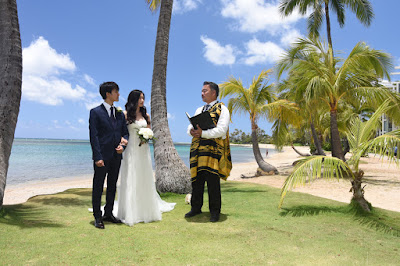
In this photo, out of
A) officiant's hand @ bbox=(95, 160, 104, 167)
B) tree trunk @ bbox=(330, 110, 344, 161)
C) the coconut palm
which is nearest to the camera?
officiant's hand @ bbox=(95, 160, 104, 167)

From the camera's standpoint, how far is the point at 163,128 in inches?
288

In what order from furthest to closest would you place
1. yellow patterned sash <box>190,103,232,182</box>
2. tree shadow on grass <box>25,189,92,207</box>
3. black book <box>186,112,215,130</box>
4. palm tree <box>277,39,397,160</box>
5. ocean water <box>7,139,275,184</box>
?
ocean water <box>7,139,275,184</box>, palm tree <box>277,39,397,160</box>, tree shadow on grass <box>25,189,92,207</box>, yellow patterned sash <box>190,103,232,182</box>, black book <box>186,112,215,130</box>

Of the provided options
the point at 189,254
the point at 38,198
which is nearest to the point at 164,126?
the point at 38,198

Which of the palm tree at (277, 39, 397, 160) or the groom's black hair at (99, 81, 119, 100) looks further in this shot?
the palm tree at (277, 39, 397, 160)

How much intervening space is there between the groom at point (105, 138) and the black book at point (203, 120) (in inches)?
41.4

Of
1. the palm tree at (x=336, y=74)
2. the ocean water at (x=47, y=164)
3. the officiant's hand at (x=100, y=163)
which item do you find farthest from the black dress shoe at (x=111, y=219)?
the ocean water at (x=47, y=164)

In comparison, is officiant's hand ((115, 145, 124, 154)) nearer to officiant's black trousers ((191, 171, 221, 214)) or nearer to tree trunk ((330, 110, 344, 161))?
officiant's black trousers ((191, 171, 221, 214))

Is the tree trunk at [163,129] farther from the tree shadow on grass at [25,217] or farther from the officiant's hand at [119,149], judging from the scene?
the tree shadow on grass at [25,217]

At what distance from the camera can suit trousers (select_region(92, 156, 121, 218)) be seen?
13.0 feet

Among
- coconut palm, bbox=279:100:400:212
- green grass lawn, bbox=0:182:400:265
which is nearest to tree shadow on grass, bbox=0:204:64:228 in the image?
green grass lawn, bbox=0:182:400:265

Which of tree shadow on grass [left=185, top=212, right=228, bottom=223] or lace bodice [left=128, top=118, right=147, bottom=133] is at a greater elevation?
lace bodice [left=128, top=118, right=147, bottom=133]

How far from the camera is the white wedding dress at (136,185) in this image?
430 centimetres

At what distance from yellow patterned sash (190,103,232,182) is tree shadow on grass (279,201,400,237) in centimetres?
161

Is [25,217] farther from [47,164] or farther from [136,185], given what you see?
[47,164]
